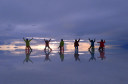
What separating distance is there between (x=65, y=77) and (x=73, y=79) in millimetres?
453

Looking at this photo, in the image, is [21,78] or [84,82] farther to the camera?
[21,78]

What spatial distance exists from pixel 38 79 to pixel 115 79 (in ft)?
11.0

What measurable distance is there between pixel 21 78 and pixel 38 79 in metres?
0.80

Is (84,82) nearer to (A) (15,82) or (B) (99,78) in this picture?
Result: (B) (99,78)

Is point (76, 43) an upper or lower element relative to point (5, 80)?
upper

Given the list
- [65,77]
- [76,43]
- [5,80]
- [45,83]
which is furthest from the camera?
[76,43]

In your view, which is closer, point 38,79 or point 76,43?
point 38,79

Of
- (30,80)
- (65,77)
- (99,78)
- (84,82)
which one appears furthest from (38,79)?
(99,78)

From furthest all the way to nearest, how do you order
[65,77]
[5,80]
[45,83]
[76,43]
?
1. [76,43]
2. [65,77]
3. [5,80]
4. [45,83]

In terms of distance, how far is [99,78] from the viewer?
6.11 m

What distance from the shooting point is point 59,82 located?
221 inches

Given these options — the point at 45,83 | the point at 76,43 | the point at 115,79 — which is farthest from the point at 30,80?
the point at 76,43

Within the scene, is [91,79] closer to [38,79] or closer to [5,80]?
[38,79]

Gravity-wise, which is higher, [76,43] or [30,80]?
[76,43]
